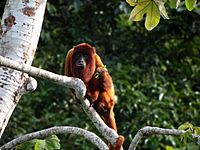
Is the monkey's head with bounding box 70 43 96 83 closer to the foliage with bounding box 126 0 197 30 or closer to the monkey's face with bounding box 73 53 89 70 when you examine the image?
the monkey's face with bounding box 73 53 89 70

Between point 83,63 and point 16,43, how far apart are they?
1.19 metres

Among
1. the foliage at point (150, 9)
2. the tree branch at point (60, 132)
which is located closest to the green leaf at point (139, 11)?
the foliage at point (150, 9)

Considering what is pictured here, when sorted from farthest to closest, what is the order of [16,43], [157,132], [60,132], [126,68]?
1. [126,68]
2. [60,132]
3. [16,43]
4. [157,132]

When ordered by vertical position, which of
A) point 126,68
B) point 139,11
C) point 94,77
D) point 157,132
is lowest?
point 126,68

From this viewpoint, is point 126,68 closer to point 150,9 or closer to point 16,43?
point 16,43

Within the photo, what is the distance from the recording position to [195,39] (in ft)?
19.7

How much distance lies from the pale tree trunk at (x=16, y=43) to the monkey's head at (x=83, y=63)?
43.6 inches

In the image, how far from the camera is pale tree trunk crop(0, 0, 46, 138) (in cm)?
255

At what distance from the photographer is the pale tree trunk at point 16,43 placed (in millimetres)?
2555

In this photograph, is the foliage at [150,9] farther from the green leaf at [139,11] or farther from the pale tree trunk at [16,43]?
the pale tree trunk at [16,43]

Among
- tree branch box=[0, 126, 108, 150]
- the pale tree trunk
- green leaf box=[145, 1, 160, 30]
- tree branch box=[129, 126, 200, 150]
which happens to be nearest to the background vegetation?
tree branch box=[0, 126, 108, 150]

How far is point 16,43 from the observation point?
259 centimetres

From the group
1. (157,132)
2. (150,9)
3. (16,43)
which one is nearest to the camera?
(150,9)

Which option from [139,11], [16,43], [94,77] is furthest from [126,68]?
[139,11]
